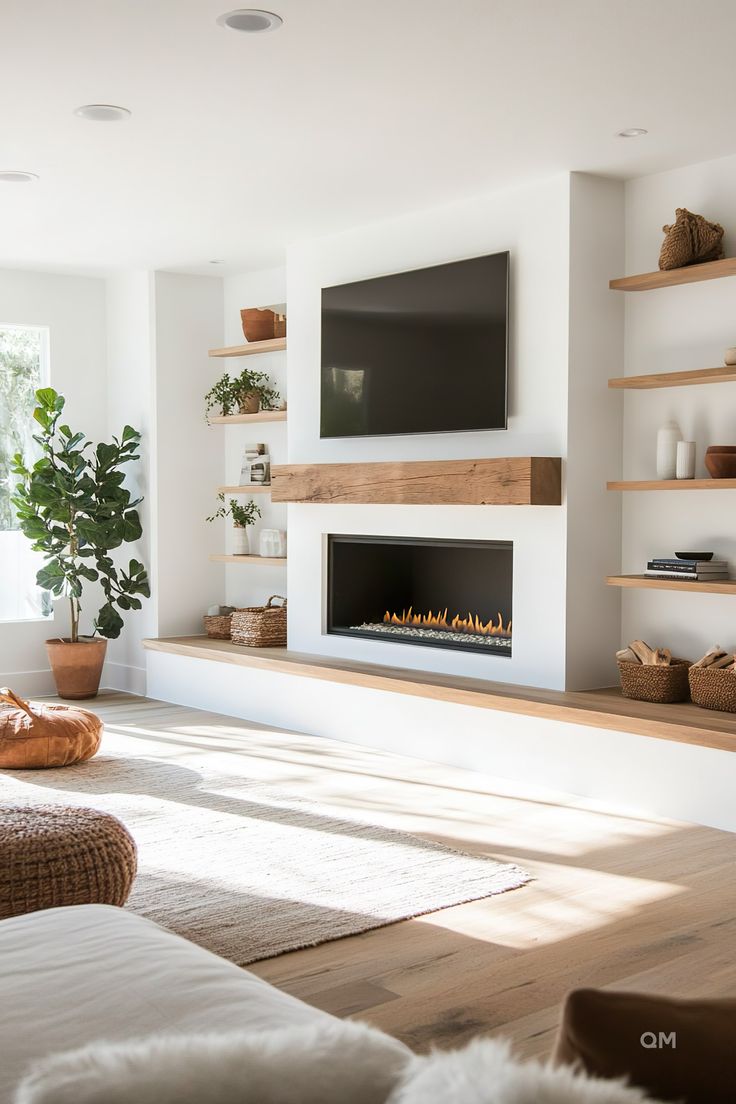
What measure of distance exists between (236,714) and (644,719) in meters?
2.70

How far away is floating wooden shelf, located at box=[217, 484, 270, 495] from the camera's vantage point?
678 centimetres

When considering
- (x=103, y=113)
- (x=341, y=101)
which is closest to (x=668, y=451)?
(x=341, y=101)

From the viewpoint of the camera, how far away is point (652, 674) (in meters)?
4.71

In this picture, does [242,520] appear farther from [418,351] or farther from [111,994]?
[111,994]

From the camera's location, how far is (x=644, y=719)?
14.3ft

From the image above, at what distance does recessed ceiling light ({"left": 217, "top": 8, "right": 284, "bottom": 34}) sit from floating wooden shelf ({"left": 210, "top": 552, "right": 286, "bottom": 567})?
367 centimetres

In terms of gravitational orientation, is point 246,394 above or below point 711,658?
above

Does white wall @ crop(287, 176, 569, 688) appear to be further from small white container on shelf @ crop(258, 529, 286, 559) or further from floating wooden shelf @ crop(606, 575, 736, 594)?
small white container on shelf @ crop(258, 529, 286, 559)

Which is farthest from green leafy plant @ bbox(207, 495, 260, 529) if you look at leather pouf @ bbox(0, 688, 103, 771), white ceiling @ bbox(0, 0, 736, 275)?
leather pouf @ bbox(0, 688, 103, 771)

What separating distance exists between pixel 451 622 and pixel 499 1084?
508 centimetres

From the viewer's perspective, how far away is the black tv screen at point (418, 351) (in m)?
5.25

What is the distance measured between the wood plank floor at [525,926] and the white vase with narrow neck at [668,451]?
1407 mm

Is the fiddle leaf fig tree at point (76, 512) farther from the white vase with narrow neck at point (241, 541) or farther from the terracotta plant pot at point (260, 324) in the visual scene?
the terracotta plant pot at point (260, 324)

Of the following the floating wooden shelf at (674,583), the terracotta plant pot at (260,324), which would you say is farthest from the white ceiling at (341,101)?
the floating wooden shelf at (674,583)
